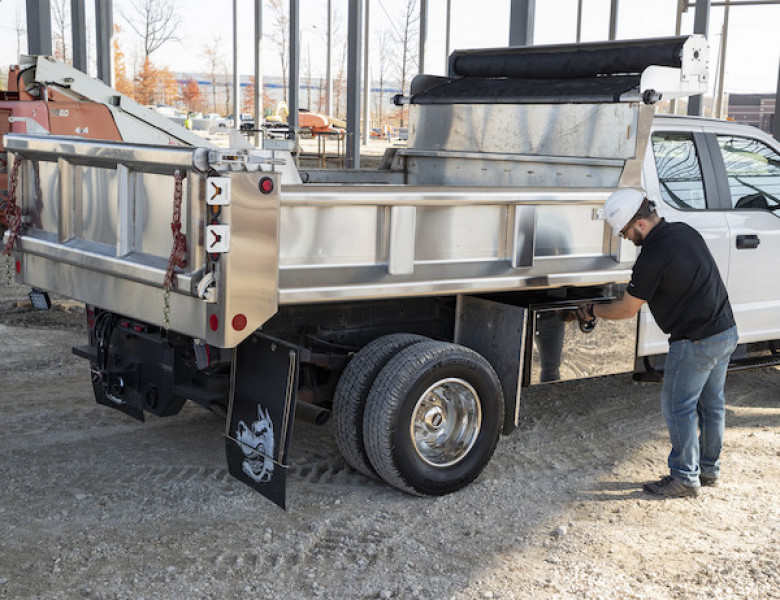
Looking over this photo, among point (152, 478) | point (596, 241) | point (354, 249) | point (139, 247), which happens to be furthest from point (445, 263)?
point (152, 478)

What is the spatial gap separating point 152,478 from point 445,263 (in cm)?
200

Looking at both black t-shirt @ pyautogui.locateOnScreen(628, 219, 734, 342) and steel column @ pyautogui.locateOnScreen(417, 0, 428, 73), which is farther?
steel column @ pyautogui.locateOnScreen(417, 0, 428, 73)

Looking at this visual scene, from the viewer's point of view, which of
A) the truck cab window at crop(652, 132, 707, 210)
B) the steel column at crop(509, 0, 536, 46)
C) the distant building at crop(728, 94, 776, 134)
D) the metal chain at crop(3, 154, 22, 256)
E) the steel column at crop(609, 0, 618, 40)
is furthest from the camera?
the distant building at crop(728, 94, 776, 134)

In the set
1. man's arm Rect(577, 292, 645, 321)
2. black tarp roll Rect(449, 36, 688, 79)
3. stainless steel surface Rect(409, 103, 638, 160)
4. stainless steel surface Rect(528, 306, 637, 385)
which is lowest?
stainless steel surface Rect(528, 306, 637, 385)

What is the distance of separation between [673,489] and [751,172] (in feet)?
8.41

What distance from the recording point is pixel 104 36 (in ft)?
57.7

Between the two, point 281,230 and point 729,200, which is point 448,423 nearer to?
point 281,230

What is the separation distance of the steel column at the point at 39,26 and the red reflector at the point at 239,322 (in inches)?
490

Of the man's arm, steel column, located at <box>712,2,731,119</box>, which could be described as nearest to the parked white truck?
the man's arm

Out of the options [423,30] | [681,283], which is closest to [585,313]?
[681,283]

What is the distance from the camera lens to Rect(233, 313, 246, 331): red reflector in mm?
4145

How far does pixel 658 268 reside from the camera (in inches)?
195

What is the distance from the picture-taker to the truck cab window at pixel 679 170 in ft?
20.0

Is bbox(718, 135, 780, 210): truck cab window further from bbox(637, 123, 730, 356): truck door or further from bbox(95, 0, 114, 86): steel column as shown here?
bbox(95, 0, 114, 86): steel column
